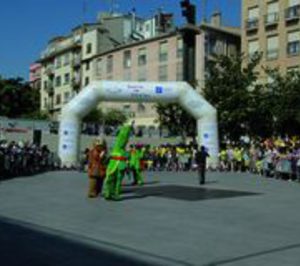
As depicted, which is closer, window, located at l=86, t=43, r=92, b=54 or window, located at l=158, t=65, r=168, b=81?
window, located at l=158, t=65, r=168, b=81

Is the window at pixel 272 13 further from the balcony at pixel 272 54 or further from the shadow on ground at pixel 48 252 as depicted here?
the shadow on ground at pixel 48 252

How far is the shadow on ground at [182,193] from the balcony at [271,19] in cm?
4210

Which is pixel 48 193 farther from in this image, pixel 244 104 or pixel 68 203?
pixel 244 104

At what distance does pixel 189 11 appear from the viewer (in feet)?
117

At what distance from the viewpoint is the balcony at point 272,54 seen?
64750mm

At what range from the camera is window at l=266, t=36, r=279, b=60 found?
64938mm

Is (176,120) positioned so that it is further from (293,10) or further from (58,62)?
(58,62)

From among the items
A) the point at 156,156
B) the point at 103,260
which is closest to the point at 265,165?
the point at 156,156

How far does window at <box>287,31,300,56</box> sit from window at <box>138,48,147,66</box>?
20.3m

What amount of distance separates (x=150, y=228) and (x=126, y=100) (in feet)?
78.5

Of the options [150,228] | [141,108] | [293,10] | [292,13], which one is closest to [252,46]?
[292,13]

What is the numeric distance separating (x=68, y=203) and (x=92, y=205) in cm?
75

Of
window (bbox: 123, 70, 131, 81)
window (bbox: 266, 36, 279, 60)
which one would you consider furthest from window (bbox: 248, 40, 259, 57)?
window (bbox: 123, 70, 131, 81)

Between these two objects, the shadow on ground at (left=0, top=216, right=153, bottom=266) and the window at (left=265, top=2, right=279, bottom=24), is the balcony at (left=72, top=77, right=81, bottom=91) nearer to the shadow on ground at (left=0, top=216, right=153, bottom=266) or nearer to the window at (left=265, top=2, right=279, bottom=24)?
the window at (left=265, top=2, right=279, bottom=24)
